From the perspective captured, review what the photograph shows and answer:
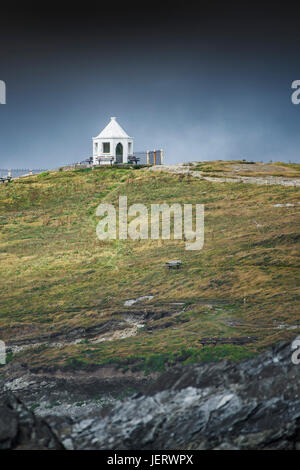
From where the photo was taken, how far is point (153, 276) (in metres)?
43.2

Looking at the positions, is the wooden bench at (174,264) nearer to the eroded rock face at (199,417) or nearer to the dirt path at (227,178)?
the eroded rock face at (199,417)

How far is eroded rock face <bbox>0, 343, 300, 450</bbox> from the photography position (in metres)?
23.1

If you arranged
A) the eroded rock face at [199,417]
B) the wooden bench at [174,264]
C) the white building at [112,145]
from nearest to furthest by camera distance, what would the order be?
the eroded rock face at [199,417] < the wooden bench at [174,264] < the white building at [112,145]

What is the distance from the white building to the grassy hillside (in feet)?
21.0

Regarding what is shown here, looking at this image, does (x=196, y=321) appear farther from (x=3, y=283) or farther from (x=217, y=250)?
(x=3, y=283)

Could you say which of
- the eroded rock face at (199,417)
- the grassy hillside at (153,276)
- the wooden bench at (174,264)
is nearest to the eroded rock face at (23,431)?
the eroded rock face at (199,417)

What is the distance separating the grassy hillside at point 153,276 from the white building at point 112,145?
640cm

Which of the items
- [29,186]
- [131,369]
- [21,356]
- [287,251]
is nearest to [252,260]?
[287,251]

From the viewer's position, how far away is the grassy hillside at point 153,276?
112 ft

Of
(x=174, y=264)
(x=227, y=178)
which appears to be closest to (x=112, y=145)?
(x=227, y=178)

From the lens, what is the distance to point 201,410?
25391 millimetres

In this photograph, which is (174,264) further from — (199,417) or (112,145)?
(112,145)

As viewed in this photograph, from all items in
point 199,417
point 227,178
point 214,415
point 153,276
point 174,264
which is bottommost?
point 199,417

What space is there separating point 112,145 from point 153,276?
26.7 metres
